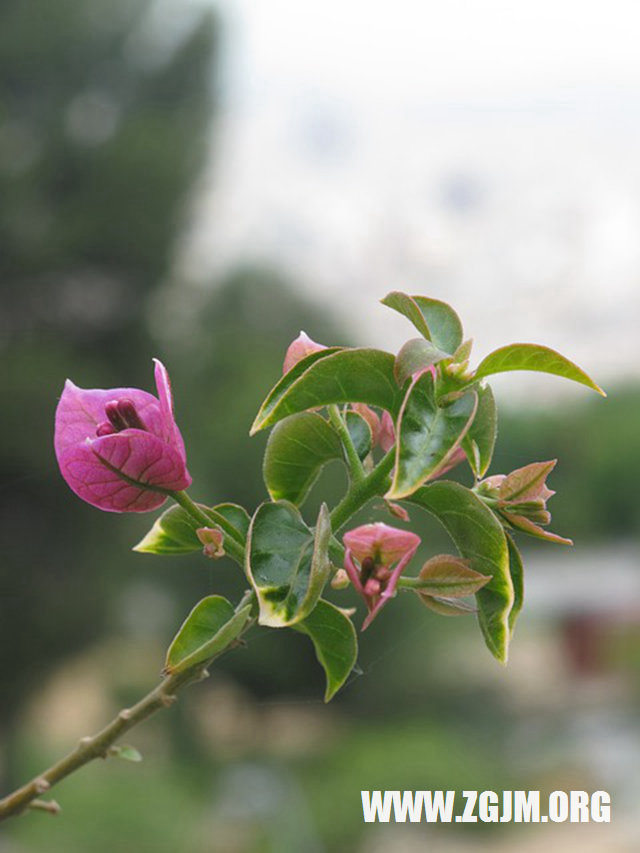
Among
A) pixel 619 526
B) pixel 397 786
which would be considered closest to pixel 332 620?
pixel 397 786

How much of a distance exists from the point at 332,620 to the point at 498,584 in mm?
39

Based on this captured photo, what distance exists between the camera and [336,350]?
19cm

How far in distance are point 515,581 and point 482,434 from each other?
3 cm

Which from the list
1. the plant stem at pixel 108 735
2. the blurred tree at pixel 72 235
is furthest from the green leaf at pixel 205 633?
the blurred tree at pixel 72 235

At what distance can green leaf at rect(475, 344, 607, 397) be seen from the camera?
0.60ft

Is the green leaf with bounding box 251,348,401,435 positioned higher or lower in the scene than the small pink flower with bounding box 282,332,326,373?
lower

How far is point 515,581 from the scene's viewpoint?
0.67 feet

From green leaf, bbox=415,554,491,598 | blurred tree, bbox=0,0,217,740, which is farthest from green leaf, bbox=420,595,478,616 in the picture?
blurred tree, bbox=0,0,217,740

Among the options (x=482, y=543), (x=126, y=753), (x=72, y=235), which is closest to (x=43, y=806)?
(x=126, y=753)

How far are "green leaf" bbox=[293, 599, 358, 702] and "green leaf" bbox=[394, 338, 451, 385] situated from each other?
0.18 feet

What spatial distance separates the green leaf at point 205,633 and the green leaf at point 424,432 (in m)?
0.04

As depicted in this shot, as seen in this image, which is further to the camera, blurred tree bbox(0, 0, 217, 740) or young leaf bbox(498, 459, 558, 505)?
blurred tree bbox(0, 0, 217, 740)

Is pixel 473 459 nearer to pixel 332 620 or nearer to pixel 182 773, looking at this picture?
pixel 332 620

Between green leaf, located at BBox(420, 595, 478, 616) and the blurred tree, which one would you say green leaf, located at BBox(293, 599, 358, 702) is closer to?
green leaf, located at BBox(420, 595, 478, 616)
